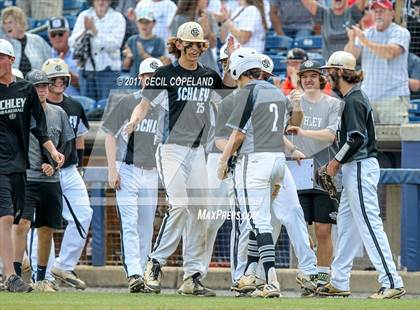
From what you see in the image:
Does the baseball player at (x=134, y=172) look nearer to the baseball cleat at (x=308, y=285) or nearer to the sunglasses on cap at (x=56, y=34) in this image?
the baseball cleat at (x=308, y=285)

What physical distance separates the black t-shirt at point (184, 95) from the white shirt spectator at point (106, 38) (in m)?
3.98

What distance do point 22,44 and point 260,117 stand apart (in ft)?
19.1

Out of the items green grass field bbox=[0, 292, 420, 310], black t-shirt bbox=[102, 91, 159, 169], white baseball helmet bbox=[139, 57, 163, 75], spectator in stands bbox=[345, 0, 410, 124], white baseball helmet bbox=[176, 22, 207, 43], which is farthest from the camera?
spectator in stands bbox=[345, 0, 410, 124]

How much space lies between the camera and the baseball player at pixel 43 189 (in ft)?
34.8

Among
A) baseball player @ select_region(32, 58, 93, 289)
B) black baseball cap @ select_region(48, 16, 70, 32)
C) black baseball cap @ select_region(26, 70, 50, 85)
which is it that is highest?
black baseball cap @ select_region(48, 16, 70, 32)

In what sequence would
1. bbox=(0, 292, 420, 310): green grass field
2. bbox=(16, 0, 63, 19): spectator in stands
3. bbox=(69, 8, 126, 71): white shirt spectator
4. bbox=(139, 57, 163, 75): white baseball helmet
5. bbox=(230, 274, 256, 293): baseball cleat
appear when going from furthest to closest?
bbox=(16, 0, 63, 19): spectator in stands, bbox=(69, 8, 126, 71): white shirt spectator, bbox=(139, 57, 163, 75): white baseball helmet, bbox=(230, 274, 256, 293): baseball cleat, bbox=(0, 292, 420, 310): green grass field

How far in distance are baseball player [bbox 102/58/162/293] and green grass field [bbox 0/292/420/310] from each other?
141 centimetres

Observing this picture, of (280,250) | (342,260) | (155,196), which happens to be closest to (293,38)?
(280,250)

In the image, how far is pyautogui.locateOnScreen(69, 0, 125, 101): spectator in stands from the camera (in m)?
14.1

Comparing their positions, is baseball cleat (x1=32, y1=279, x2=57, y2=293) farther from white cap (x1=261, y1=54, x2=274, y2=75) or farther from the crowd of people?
white cap (x1=261, y1=54, x2=274, y2=75)

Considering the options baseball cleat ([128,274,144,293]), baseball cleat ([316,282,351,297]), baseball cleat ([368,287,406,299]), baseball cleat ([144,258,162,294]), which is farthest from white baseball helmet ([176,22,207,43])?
baseball cleat ([368,287,406,299])

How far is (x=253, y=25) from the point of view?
14.2 meters

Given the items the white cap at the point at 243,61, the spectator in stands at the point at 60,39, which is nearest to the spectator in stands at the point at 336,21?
the spectator in stands at the point at 60,39

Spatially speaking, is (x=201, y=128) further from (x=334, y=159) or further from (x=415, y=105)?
(x=415, y=105)
